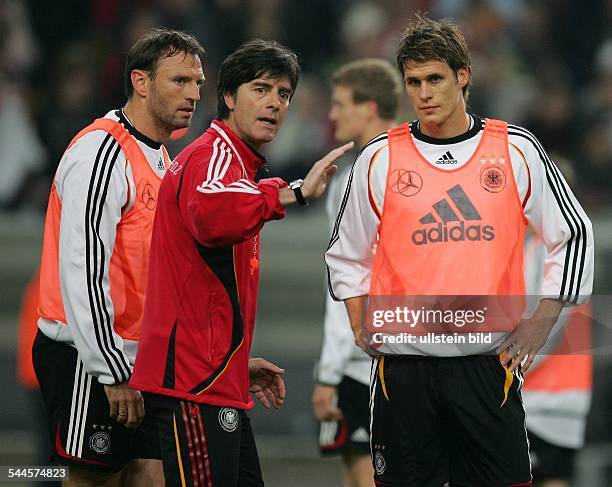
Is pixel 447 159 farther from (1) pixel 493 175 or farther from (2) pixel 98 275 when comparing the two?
(2) pixel 98 275

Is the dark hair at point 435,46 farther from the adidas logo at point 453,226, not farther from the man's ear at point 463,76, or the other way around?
the adidas logo at point 453,226

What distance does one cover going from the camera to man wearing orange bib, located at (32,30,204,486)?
428 centimetres

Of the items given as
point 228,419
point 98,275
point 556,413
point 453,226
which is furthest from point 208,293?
point 556,413

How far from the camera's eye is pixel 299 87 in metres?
10.1

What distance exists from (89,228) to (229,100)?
28.0 inches

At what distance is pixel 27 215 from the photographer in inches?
388

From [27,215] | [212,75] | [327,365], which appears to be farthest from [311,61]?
[327,365]

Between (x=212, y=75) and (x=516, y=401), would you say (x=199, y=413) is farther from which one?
(x=212, y=75)

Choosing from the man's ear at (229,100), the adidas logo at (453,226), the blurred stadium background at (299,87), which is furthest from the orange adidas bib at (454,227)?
the blurred stadium background at (299,87)

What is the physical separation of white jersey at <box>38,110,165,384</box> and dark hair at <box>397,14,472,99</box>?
1127 millimetres

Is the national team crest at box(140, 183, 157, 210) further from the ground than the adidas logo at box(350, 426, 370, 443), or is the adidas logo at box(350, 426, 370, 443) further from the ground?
the national team crest at box(140, 183, 157, 210)

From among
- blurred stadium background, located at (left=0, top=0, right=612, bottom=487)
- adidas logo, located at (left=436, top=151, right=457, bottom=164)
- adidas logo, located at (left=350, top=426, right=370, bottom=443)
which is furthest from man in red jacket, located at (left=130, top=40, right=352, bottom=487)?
blurred stadium background, located at (left=0, top=0, right=612, bottom=487)

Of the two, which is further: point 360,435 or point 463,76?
point 360,435

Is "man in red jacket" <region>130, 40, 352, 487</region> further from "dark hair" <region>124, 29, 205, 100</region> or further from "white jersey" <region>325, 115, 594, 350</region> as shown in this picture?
"dark hair" <region>124, 29, 205, 100</region>
